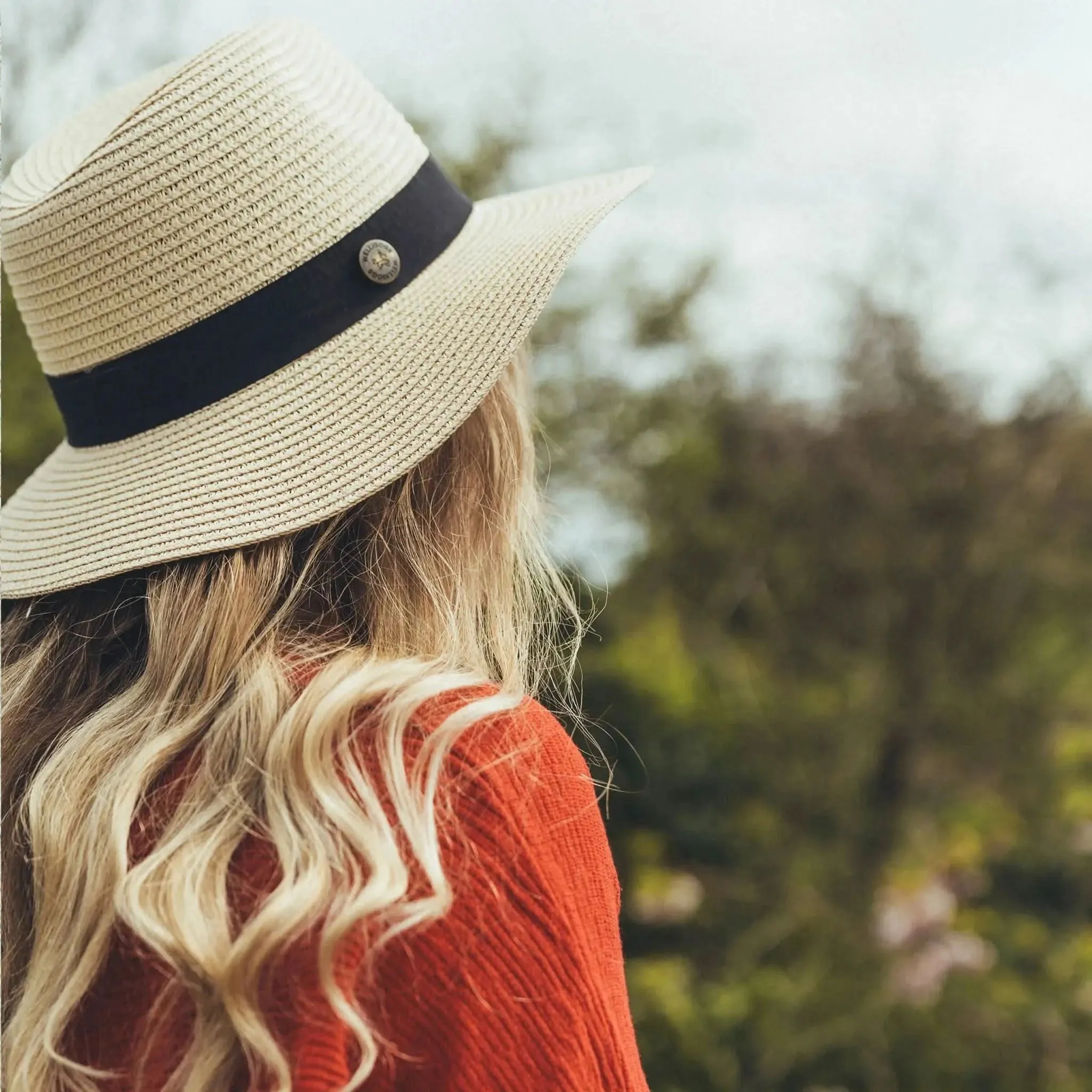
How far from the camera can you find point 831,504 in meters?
5.27

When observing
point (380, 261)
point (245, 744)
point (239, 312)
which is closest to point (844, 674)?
point (380, 261)

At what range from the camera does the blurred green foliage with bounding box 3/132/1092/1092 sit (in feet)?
15.8

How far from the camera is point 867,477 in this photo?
5.12 m

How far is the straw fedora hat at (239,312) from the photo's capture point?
1175 millimetres

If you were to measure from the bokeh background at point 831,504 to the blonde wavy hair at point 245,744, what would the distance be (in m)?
3.00

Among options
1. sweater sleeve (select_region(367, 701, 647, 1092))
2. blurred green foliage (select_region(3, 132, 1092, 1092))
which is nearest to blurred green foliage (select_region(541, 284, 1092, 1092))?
blurred green foliage (select_region(3, 132, 1092, 1092))

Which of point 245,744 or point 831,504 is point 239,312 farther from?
point 831,504

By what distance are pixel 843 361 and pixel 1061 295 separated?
0.92 m

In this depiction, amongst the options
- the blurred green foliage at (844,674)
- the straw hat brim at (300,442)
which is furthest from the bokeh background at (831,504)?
the straw hat brim at (300,442)

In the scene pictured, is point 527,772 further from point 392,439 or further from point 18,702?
point 18,702

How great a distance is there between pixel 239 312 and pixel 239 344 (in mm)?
34

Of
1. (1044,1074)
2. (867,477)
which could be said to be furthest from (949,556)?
(1044,1074)

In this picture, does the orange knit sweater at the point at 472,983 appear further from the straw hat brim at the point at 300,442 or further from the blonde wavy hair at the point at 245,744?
the straw hat brim at the point at 300,442

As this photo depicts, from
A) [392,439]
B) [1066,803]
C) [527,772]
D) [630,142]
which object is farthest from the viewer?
[1066,803]
